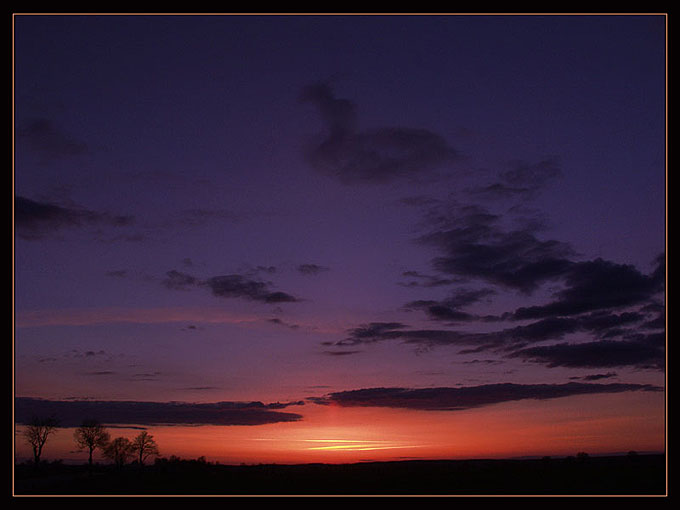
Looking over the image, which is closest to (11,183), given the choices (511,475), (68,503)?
(68,503)

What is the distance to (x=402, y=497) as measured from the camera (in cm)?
3225

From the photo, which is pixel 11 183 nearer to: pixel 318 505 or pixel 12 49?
pixel 12 49

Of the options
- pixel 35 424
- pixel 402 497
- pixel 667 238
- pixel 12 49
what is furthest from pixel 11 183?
pixel 35 424

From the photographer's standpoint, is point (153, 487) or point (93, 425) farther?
point (93, 425)

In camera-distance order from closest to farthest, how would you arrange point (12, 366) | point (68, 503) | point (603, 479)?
point (12, 366) → point (68, 503) → point (603, 479)

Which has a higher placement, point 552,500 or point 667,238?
point 667,238

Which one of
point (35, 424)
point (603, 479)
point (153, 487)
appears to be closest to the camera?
point (153, 487)

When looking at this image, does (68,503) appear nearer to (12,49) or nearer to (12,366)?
(12,366)

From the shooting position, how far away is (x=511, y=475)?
265ft

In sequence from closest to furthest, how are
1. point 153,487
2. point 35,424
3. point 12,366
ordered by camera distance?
point 12,366 → point 153,487 → point 35,424

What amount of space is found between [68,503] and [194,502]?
5700 mm

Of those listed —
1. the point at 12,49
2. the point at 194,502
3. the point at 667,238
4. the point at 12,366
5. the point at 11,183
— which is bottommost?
the point at 194,502

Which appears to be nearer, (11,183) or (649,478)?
(11,183)

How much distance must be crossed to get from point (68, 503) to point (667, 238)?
94.0 ft
